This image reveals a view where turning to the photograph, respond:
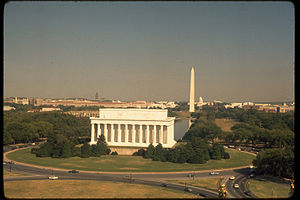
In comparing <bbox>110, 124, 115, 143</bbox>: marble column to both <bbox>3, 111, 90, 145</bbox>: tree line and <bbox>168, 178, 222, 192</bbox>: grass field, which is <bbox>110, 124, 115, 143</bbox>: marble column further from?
<bbox>168, 178, 222, 192</bbox>: grass field

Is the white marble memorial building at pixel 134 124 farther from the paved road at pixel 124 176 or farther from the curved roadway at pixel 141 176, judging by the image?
the paved road at pixel 124 176

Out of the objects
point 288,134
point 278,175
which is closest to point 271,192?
point 278,175

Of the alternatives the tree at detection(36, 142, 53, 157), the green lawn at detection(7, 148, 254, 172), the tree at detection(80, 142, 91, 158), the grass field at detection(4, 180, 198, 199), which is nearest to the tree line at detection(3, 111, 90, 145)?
the tree at detection(36, 142, 53, 157)

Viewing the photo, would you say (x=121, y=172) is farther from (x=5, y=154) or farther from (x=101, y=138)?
(x=5, y=154)

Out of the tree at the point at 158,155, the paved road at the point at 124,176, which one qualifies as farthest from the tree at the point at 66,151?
the tree at the point at 158,155

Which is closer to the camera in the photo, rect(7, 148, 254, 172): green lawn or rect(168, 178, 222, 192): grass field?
rect(168, 178, 222, 192): grass field
